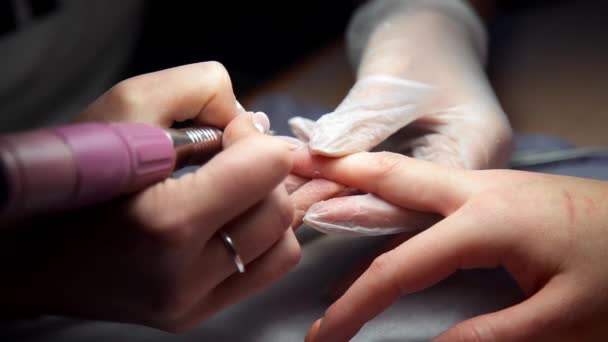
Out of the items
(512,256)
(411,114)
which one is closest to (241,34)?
(411,114)

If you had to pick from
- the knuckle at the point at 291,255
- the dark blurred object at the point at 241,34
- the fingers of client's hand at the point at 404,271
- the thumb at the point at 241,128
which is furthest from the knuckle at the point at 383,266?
the dark blurred object at the point at 241,34

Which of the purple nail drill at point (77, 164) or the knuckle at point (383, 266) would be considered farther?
the knuckle at point (383, 266)

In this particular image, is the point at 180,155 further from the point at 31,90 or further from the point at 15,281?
the point at 31,90

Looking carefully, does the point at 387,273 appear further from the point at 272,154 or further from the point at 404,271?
the point at 272,154

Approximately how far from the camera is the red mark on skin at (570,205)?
778mm

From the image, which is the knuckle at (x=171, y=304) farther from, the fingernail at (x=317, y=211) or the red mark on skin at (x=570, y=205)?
the red mark on skin at (x=570, y=205)

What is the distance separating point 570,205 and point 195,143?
19.9 inches

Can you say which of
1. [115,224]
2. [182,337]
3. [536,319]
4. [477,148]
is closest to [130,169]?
[115,224]

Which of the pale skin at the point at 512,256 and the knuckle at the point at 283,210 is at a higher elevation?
the knuckle at the point at 283,210

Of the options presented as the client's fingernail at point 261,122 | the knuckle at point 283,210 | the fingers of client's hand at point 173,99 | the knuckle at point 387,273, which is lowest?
the knuckle at point 387,273

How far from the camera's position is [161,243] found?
63 cm

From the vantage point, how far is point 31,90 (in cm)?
130

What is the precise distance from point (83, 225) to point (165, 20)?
916 millimetres

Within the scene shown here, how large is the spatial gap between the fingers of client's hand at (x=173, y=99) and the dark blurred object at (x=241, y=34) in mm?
387
